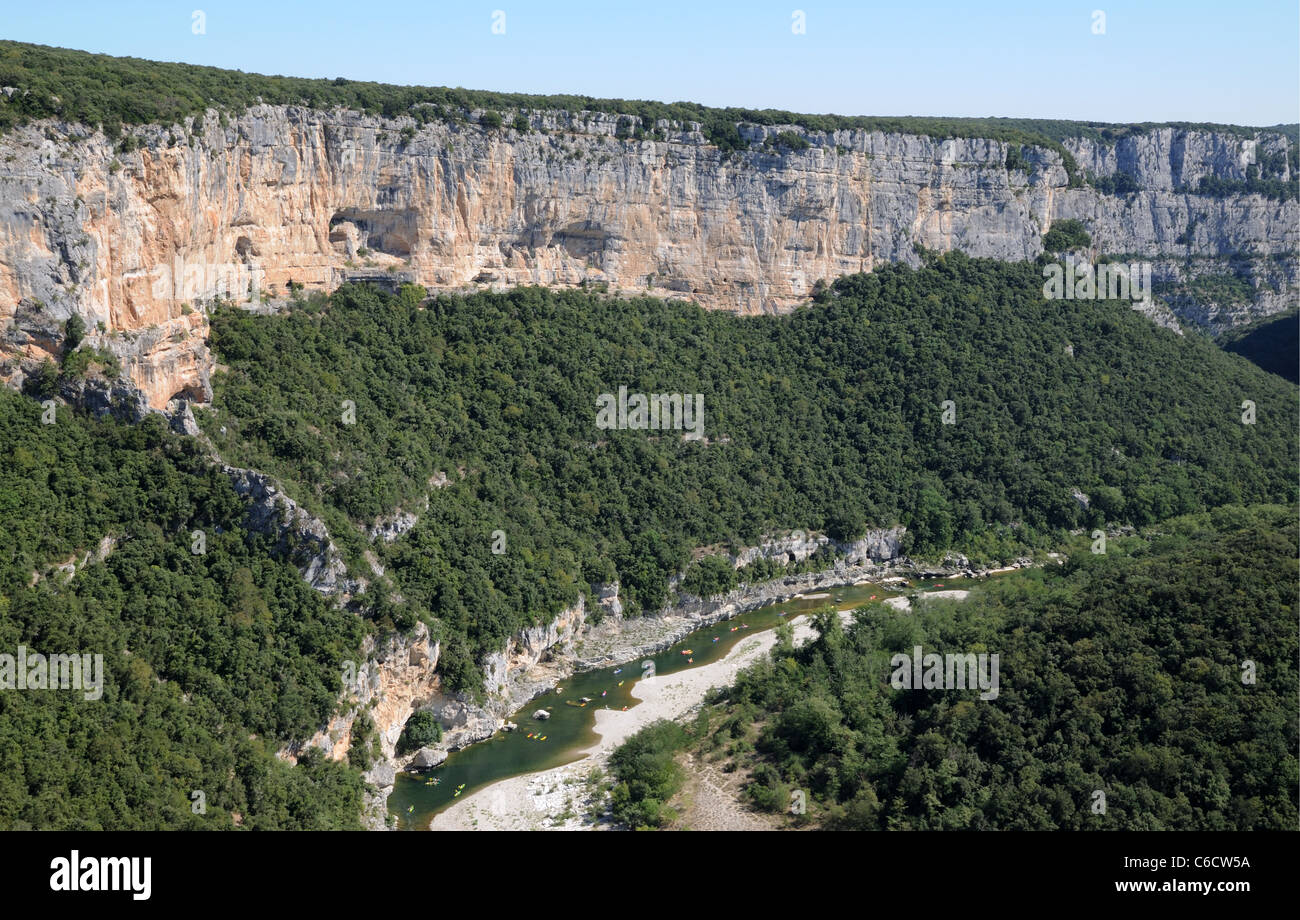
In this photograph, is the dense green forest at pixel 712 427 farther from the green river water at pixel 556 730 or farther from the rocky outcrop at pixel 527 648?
the green river water at pixel 556 730

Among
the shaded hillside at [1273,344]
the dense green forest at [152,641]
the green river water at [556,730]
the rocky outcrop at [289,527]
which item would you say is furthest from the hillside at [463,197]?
the green river water at [556,730]

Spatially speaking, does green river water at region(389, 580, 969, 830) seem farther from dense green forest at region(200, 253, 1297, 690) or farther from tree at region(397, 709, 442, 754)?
dense green forest at region(200, 253, 1297, 690)

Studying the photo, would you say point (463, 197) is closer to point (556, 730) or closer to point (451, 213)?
point (451, 213)

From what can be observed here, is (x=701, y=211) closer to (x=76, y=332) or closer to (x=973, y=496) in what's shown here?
(x=973, y=496)

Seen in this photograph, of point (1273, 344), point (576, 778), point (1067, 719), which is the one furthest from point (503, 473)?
point (1273, 344)

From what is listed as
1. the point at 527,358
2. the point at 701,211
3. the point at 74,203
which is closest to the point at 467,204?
the point at 527,358

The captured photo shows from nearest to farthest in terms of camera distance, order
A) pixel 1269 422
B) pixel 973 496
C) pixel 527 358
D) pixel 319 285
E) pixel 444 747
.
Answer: pixel 444 747
pixel 319 285
pixel 527 358
pixel 973 496
pixel 1269 422
